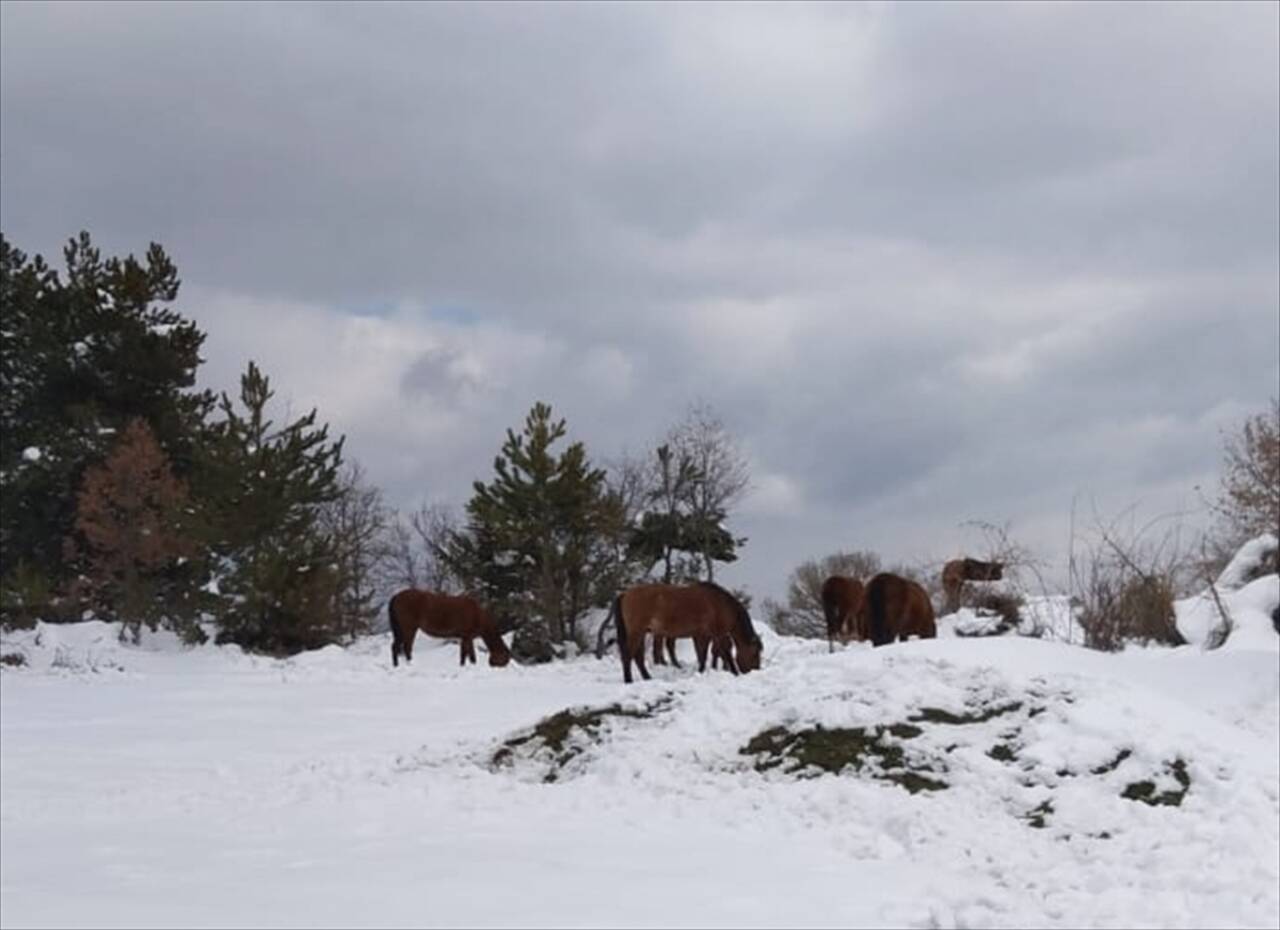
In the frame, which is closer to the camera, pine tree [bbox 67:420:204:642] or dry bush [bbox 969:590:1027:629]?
dry bush [bbox 969:590:1027:629]

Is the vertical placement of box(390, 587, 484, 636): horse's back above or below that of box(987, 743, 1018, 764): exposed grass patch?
above

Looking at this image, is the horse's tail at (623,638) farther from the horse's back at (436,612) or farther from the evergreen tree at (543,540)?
the evergreen tree at (543,540)

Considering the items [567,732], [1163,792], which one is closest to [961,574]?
[567,732]

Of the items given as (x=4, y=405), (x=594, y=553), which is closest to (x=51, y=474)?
(x=4, y=405)

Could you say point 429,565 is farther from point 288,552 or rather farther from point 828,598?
point 828,598

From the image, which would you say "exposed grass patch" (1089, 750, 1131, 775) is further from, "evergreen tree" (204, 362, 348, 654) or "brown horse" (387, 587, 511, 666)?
"evergreen tree" (204, 362, 348, 654)

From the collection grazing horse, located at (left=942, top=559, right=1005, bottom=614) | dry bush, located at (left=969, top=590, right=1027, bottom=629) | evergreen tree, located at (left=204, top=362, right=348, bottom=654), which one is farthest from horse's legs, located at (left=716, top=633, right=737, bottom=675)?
evergreen tree, located at (left=204, top=362, right=348, bottom=654)

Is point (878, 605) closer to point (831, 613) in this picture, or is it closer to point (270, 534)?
point (831, 613)

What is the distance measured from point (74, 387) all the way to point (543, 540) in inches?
528

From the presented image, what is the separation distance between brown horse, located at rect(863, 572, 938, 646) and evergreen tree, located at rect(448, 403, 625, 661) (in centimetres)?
1691

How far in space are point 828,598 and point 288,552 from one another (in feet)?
53.1

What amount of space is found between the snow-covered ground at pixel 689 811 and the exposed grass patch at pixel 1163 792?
0.03 m

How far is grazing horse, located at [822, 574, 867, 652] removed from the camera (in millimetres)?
22438

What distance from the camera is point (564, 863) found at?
307 inches
